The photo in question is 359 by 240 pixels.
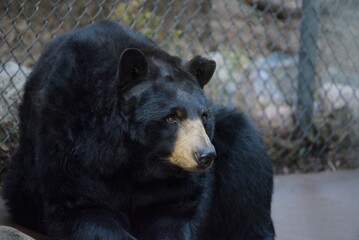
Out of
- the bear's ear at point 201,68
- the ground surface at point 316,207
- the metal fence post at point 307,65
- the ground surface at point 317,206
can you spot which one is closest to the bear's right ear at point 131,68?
the bear's ear at point 201,68

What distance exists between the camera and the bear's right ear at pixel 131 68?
4.34 meters

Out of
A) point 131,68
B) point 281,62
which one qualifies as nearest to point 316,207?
point 281,62

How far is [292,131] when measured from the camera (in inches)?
323

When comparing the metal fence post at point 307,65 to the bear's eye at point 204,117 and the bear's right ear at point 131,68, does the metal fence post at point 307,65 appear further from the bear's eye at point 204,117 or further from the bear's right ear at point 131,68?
the bear's right ear at point 131,68

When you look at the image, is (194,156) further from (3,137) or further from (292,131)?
(292,131)

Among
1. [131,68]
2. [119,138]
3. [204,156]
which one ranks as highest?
[131,68]

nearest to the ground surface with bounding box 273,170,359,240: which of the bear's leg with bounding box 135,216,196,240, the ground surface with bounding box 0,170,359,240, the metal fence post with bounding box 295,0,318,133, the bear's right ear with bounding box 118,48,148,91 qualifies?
the ground surface with bounding box 0,170,359,240

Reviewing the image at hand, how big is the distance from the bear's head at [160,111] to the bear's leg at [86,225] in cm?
46

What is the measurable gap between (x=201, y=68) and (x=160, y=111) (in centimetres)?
50

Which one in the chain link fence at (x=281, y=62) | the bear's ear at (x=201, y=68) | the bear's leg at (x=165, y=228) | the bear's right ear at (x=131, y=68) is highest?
the bear's right ear at (x=131, y=68)

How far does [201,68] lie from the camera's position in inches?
186

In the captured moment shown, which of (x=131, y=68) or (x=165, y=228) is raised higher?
(x=131, y=68)

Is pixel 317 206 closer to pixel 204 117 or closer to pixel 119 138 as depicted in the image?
pixel 204 117

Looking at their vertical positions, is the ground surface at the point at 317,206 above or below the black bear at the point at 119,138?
below
